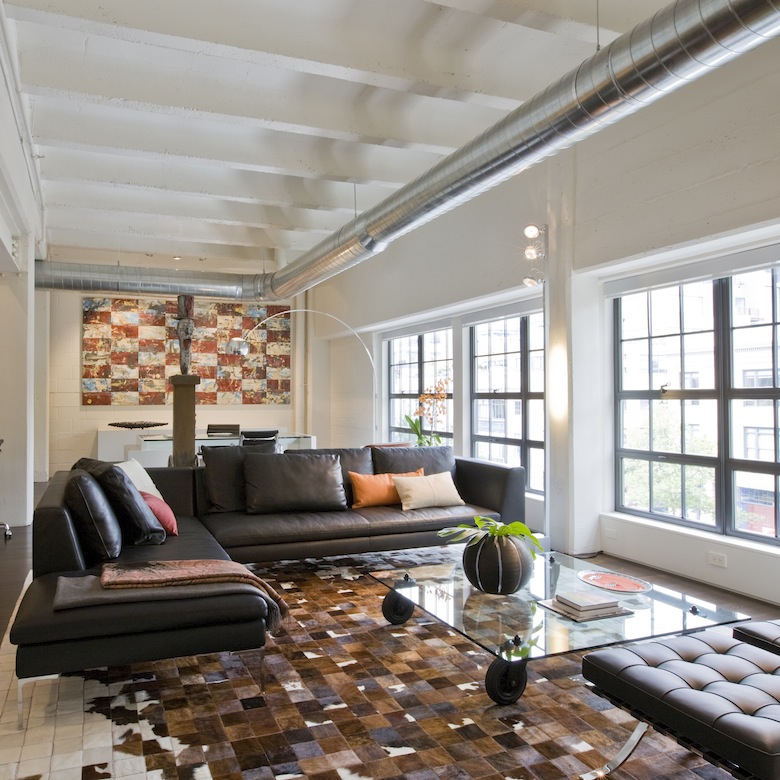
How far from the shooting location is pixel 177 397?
19.5 ft

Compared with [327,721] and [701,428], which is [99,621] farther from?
[701,428]

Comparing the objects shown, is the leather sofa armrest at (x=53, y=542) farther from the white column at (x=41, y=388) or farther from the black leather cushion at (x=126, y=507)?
the white column at (x=41, y=388)

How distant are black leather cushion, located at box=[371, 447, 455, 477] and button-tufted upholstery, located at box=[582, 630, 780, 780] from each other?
10.5 ft

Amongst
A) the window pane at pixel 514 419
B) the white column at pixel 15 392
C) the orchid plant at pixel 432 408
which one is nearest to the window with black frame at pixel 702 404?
the window pane at pixel 514 419

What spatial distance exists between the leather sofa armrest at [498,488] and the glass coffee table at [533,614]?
1.47 meters

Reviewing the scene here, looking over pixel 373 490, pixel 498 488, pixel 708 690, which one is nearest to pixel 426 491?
pixel 373 490

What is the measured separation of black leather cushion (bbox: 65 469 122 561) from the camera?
3166mm

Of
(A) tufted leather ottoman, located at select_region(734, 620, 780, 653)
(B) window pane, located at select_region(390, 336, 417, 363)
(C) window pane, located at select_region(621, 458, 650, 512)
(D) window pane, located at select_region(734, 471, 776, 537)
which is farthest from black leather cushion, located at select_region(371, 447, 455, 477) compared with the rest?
(B) window pane, located at select_region(390, 336, 417, 363)

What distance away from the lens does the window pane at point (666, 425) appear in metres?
4.84

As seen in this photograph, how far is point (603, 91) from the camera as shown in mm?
3197

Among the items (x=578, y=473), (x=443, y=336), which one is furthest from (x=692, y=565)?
(x=443, y=336)

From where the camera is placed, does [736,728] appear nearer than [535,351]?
Yes

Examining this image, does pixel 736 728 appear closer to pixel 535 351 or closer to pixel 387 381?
pixel 535 351

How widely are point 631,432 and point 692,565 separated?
113 centimetres
